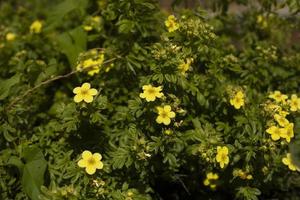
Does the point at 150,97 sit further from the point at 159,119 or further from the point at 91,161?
the point at 91,161

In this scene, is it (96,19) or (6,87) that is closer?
(6,87)

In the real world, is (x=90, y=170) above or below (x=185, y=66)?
below

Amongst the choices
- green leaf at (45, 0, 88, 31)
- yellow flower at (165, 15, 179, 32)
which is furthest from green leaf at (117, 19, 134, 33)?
green leaf at (45, 0, 88, 31)

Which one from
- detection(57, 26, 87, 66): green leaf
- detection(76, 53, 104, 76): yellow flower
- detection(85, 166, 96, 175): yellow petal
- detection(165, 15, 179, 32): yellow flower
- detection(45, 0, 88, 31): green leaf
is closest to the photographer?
detection(85, 166, 96, 175): yellow petal

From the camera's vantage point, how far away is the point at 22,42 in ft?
10.2

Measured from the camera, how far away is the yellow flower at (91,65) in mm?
2527

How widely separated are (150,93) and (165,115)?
112 mm

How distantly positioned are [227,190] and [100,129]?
0.74m

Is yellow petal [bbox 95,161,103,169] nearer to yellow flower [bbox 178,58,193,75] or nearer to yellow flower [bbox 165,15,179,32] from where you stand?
yellow flower [bbox 178,58,193,75]

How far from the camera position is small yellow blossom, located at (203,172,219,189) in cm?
236

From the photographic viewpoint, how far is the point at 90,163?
196 cm

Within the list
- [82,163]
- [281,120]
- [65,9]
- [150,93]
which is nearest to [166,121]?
[150,93]

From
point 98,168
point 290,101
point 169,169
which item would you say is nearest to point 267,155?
point 290,101

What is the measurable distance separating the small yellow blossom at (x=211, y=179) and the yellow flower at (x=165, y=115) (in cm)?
48
